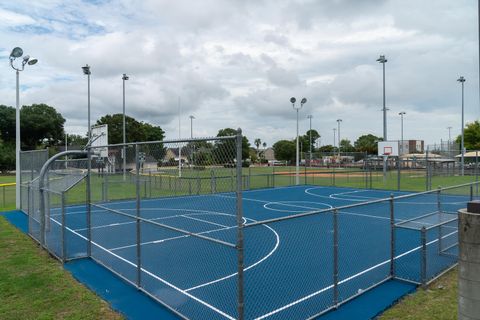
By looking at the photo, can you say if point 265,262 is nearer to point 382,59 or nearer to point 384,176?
point 384,176

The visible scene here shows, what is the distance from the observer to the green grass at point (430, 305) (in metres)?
6.34

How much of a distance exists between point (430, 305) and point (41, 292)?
7.44 meters

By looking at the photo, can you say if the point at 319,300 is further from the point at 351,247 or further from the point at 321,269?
the point at 351,247

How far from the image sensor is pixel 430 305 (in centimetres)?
676

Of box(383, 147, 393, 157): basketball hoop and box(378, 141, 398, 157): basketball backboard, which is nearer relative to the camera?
box(378, 141, 398, 157): basketball backboard

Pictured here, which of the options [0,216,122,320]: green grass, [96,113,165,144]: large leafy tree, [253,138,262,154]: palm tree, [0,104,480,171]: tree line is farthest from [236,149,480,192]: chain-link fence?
[253,138,262,154]: palm tree

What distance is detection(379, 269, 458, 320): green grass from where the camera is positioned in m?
6.34

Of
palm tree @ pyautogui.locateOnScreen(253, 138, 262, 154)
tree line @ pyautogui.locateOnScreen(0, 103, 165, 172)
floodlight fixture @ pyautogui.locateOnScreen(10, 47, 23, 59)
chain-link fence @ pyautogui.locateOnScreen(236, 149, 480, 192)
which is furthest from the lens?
palm tree @ pyautogui.locateOnScreen(253, 138, 262, 154)

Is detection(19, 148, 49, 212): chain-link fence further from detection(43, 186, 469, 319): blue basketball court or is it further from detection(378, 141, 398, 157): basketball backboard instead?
detection(378, 141, 398, 157): basketball backboard

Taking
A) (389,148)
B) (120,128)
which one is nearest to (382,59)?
(389,148)

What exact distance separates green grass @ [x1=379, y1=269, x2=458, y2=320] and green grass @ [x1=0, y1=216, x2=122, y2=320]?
480 centimetres

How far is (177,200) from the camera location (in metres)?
23.1

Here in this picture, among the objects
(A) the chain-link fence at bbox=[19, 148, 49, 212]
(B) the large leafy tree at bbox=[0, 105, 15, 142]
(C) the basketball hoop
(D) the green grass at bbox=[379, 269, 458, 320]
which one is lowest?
(D) the green grass at bbox=[379, 269, 458, 320]

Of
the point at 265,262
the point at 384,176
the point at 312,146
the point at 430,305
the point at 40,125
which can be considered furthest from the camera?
the point at 312,146
